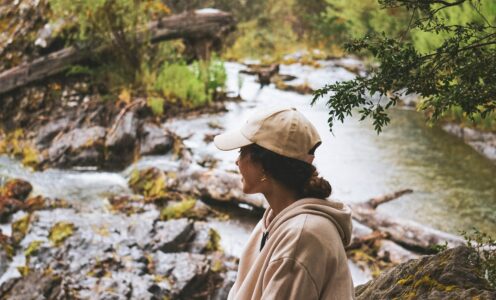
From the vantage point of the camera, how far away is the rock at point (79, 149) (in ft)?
27.0

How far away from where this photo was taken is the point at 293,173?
6.36 ft

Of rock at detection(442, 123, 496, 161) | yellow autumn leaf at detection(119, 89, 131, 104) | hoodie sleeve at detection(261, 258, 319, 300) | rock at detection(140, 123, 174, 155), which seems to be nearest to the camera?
hoodie sleeve at detection(261, 258, 319, 300)

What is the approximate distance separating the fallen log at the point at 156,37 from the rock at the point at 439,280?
8924mm

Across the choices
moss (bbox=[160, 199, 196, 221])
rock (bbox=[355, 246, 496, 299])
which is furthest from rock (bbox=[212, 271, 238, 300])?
rock (bbox=[355, 246, 496, 299])

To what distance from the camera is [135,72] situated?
1061cm

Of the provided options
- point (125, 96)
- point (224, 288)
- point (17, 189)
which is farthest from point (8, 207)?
point (125, 96)

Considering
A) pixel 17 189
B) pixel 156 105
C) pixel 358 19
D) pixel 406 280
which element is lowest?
pixel 17 189

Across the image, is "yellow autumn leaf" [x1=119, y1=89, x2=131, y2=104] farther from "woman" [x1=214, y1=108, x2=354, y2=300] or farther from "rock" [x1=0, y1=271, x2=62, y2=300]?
"woman" [x1=214, y1=108, x2=354, y2=300]

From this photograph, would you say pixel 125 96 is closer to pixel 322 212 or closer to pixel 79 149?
pixel 79 149

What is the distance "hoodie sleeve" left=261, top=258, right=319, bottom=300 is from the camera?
5.57ft

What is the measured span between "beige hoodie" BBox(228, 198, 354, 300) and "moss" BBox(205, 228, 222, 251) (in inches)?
146

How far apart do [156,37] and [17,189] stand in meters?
5.30

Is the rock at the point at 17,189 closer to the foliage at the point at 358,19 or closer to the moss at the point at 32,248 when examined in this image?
the moss at the point at 32,248

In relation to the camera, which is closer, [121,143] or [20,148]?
[121,143]
